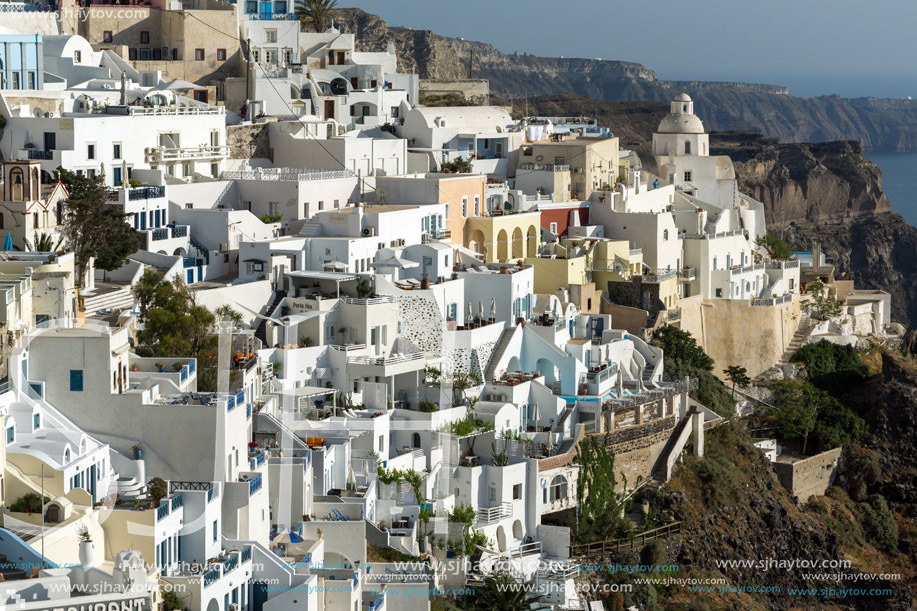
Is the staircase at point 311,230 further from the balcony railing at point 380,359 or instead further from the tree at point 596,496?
the tree at point 596,496

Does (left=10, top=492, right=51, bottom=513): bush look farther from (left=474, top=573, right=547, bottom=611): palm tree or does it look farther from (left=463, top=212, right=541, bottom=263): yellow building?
(left=463, top=212, right=541, bottom=263): yellow building

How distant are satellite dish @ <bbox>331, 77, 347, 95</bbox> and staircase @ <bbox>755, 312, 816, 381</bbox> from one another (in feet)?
55.9

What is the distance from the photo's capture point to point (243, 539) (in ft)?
91.6

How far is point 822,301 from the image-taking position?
5784 cm

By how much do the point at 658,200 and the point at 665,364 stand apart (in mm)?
10763

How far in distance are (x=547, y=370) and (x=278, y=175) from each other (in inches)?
408

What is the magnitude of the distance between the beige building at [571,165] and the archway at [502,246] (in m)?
5.24

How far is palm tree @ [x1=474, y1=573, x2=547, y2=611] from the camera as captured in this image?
33.0 m

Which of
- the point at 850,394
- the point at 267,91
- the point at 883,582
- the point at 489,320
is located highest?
the point at 267,91

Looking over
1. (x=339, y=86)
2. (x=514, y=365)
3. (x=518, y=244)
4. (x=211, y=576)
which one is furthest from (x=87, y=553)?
(x=339, y=86)

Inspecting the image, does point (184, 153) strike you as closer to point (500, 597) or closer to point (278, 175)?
point (278, 175)

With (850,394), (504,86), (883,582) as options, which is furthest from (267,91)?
(504,86)

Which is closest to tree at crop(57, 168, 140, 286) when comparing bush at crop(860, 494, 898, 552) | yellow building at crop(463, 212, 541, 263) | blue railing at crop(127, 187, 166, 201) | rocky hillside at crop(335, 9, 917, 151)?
blue railing at crop(127, 187, 166, 201)

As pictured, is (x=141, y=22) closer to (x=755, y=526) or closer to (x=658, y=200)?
(x=658, y=200)
